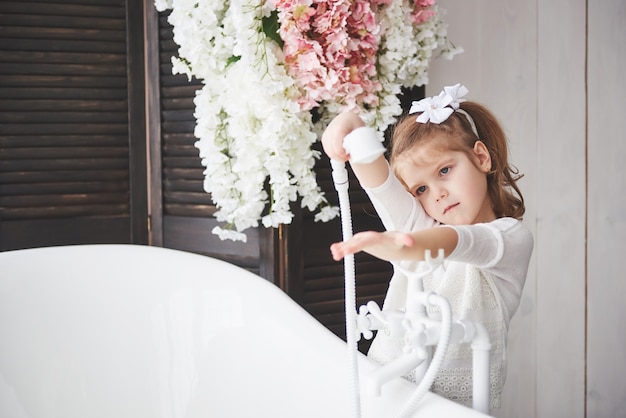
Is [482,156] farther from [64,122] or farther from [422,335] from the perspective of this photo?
[64,122]

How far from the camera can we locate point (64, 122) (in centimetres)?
227

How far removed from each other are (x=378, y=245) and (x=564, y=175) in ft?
4.78

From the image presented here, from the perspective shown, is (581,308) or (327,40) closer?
(327,40)

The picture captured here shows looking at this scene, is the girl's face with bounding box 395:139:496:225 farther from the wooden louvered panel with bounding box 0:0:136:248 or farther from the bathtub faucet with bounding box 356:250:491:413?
the wooden louvered panel with bounding box 0:0:136:248

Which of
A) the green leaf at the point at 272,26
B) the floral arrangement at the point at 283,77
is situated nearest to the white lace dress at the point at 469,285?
the floral arrangement at the point at 283,77

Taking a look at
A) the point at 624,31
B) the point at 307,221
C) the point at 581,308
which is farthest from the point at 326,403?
the point at 624,31

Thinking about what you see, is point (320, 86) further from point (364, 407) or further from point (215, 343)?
point (364, 407)

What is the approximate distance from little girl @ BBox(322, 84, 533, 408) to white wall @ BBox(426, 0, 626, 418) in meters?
0.88

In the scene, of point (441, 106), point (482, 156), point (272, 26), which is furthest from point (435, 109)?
point (272, 26)

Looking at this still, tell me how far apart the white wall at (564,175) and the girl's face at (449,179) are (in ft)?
3.20

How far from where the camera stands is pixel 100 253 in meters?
1.84

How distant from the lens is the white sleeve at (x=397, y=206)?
52.4 inches

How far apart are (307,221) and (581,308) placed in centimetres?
91

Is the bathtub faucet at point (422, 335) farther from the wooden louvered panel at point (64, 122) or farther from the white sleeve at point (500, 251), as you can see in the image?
the wooden louvered panel at point (64, 122)
